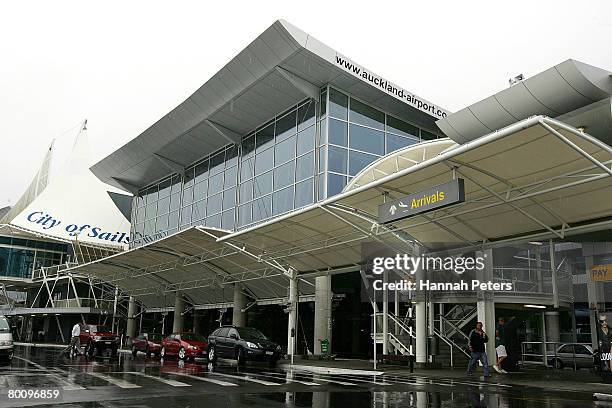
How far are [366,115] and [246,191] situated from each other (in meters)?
8.94

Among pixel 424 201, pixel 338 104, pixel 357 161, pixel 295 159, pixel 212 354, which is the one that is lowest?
pixel 212 354

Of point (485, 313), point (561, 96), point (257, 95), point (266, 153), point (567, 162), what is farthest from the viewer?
point (266, 153)

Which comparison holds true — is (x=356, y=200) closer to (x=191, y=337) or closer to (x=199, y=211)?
(x=191, y=337)

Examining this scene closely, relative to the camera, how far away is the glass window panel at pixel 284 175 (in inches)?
1223

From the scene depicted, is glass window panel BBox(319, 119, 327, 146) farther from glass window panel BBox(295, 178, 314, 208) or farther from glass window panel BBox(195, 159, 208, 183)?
glass window panel BBox(195, 159, 208, 183)

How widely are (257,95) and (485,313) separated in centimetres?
1718

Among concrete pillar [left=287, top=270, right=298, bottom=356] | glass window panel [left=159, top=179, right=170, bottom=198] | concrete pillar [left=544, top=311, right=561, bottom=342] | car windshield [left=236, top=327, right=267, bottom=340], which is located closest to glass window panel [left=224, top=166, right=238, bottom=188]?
glass window panel [left=159, top=179, right=170, bottom=198]

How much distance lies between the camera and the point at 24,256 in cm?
6456

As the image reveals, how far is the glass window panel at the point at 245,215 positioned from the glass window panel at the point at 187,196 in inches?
308

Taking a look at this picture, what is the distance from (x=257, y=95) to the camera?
31344mm

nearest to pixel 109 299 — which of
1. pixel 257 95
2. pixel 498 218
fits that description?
pixel 257 95

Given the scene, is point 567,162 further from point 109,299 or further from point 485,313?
point 109,299

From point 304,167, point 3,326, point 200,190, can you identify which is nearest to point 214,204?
point 200,190

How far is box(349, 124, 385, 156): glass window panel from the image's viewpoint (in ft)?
99.3
